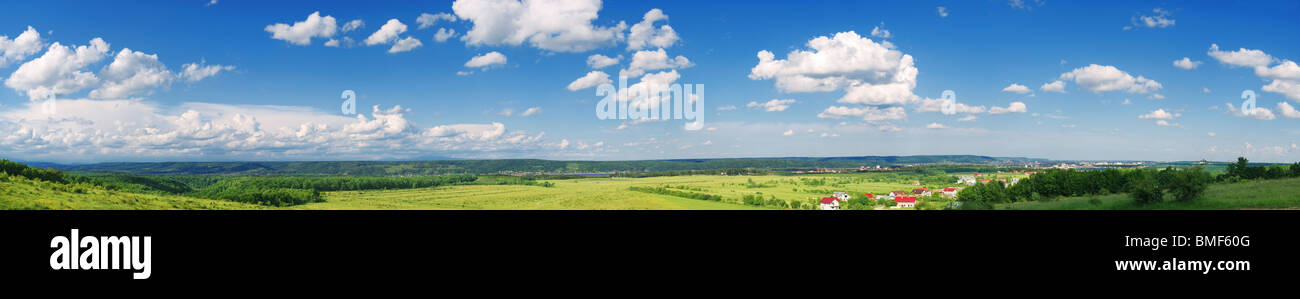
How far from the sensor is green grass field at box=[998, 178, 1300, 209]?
3331 centimetres

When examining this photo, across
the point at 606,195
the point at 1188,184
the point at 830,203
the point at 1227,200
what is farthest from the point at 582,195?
the point at 1227,200

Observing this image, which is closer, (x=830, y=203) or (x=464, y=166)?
(x=830, y=203)

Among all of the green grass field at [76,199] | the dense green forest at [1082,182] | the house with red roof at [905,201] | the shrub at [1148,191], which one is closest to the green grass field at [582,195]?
the house with red roof at [905,201]

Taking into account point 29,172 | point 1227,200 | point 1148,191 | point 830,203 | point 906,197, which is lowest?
point 830,203

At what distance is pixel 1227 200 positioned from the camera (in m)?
33.9

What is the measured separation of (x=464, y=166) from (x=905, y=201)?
169ft

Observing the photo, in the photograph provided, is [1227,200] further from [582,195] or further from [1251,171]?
[582,195]

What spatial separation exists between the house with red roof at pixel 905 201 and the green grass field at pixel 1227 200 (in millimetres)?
6171

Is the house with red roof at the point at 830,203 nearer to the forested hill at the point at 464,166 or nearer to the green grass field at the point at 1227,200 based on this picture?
the green grass field at the point at 1227,200
